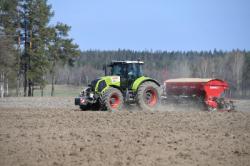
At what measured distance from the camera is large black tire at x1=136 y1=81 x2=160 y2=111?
19.5m

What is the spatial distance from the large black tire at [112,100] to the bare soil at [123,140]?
259cm

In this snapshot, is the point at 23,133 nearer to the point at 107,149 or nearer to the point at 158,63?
the point at 107,149

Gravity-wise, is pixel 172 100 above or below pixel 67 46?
below

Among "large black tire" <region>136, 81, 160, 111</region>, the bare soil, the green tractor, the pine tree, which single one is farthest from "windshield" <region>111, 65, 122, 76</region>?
the pine tree

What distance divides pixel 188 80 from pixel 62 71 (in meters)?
95.1

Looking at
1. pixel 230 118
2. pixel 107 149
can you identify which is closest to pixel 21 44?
pixel 230 118

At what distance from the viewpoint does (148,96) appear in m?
20.2

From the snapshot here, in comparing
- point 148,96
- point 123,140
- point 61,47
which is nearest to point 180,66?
point 61,47

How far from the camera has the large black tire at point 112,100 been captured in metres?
18.5

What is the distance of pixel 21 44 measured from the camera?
4466 cm

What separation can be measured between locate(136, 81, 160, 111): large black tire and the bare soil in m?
3.50

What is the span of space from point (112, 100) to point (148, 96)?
6.86ft

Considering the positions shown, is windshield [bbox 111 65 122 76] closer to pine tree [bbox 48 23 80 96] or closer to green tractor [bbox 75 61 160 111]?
green tractor [bbox 75 61 160 111]

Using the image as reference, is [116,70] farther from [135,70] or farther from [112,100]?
[112,100]
